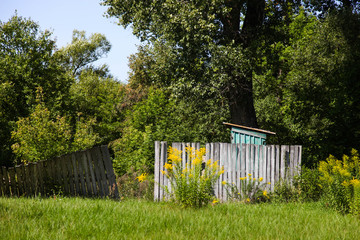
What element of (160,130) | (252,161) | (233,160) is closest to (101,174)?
(233,160)

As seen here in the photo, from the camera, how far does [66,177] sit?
9336 millimetres

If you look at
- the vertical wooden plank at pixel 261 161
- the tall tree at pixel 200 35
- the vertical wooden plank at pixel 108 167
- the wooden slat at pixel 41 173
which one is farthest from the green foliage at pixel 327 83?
the wooden slat at pixel 41 173

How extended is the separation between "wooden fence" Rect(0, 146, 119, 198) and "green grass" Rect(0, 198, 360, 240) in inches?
123

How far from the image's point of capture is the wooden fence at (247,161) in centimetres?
932

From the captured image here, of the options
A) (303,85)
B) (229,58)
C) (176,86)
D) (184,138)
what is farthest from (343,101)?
(184,138)

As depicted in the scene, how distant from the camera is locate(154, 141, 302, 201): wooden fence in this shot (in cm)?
932

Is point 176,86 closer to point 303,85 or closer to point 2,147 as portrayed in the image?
point 303,85

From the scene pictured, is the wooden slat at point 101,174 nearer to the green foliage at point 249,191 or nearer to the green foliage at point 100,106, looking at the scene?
the green foliage at point 249,191

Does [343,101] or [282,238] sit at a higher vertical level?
[343,101]

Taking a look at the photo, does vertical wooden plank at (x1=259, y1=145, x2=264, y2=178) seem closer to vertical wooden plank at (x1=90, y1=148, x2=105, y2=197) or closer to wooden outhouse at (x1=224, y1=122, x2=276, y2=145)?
wooden outhouse at (x1=224, y1=122, x2=276, y2=145)

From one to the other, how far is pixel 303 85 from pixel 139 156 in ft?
26.2

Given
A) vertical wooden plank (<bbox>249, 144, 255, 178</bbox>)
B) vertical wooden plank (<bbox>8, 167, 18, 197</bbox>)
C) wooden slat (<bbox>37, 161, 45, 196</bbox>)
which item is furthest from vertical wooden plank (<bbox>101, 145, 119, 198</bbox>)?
vertical wooden plank (<bbox>249, 144, 255, 178</bbox>)

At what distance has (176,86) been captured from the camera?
12484 millimetres

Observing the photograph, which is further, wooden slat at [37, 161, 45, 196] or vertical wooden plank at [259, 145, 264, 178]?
vertical wooden plank at [259, 145, 264, 178]
